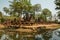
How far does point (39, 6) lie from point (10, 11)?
42.6 ft

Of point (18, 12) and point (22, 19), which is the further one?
point (22, 19)

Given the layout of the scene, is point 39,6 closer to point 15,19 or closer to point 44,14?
point 44,14

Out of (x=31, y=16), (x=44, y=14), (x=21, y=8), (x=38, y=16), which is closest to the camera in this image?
(x=21, y=8)

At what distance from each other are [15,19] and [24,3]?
16.8ft

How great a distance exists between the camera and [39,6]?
184 ft

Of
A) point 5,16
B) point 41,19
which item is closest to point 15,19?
point 5,16

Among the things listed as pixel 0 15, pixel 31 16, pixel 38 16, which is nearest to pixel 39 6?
pixel 38 16

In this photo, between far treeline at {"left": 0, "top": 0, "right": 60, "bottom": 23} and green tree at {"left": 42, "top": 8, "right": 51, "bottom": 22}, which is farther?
green tree at {"left": 42, "top": 8, "right": 51, "bottom": 22}

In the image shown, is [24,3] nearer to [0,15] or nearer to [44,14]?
[0,15]

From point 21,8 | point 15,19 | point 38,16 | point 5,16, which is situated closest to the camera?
point 21,8

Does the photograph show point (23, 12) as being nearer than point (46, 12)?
Yes

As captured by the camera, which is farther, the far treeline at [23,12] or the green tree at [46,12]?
the green tree at [46,12]

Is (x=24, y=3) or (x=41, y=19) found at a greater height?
(x=24, y=3)

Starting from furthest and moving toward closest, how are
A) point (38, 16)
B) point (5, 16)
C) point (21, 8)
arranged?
point (38, 16)
point (5, 16)
point (21, 8)
